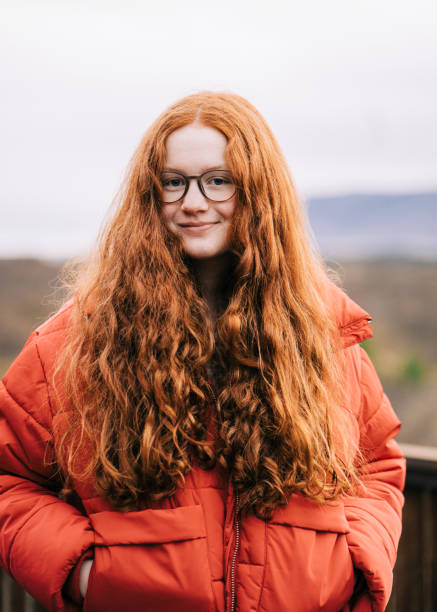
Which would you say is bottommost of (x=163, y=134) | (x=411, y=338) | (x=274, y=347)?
(x=411, y=338)

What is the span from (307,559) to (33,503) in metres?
0.58

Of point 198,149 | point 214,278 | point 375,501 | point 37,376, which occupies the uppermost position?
point 198,149

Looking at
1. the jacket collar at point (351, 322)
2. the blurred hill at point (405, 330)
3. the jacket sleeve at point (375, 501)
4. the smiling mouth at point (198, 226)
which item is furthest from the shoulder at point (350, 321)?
the blurred hill at point (405, 330)

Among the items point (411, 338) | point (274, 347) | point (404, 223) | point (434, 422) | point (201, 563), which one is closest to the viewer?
point (201, 563)

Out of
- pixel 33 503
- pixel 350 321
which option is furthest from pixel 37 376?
pixel 350 321

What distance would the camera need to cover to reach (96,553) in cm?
111

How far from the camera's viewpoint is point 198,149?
46.0 inches

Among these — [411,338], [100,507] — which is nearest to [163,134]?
[100,507]

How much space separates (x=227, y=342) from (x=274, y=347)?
0.10 meters

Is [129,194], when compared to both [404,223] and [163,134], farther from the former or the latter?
[404,223]

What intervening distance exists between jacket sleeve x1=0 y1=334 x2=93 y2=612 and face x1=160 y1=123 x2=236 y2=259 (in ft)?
1.36

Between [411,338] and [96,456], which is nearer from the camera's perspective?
[96,456]

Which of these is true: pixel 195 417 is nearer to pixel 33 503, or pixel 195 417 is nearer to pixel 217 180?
pixel 33 503

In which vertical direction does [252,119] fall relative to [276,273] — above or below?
above
